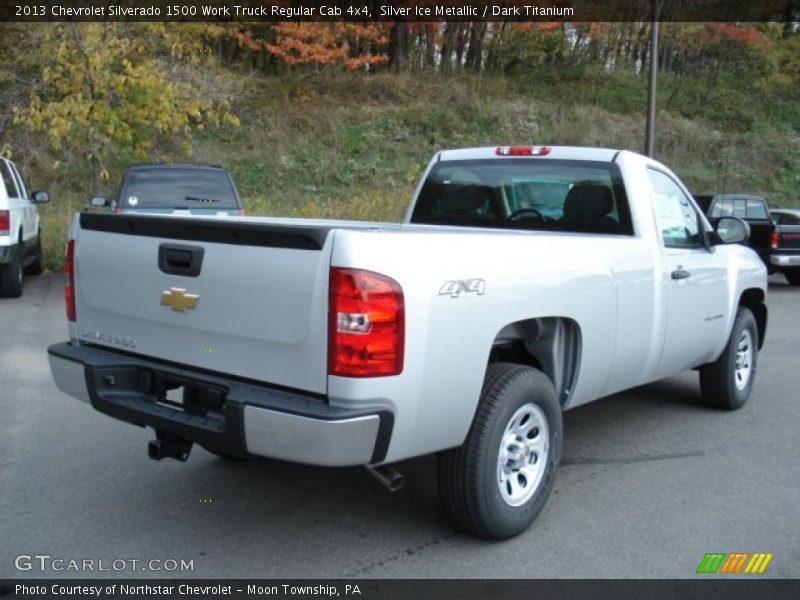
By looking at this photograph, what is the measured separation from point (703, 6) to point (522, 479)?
38052mm

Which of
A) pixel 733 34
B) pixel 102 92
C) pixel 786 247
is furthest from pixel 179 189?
pixel 733 34

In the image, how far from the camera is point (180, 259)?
3.67m

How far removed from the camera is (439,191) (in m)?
5.91

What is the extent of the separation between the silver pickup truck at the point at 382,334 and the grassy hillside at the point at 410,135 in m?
16.9

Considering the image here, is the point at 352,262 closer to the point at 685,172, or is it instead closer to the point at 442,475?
the point at 442,475

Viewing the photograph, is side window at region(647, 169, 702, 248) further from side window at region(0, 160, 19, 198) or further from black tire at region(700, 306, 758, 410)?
side window at region(0, 160, 19, 198)

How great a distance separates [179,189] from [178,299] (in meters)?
9.02

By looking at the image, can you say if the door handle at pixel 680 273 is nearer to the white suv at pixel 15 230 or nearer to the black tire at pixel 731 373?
the black tire at pixel 731 373

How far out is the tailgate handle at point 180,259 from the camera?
142 inches

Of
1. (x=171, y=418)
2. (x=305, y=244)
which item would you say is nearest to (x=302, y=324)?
(x=305, y=244)

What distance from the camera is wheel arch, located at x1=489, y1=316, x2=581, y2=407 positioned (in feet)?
13.9

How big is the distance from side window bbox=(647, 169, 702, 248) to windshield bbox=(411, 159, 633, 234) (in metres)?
0.32

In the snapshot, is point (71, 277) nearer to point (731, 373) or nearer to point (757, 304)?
point (731, 373)

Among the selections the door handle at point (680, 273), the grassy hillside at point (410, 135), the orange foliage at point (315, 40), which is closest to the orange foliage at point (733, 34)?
the grassy hillside at point (410, 135)
